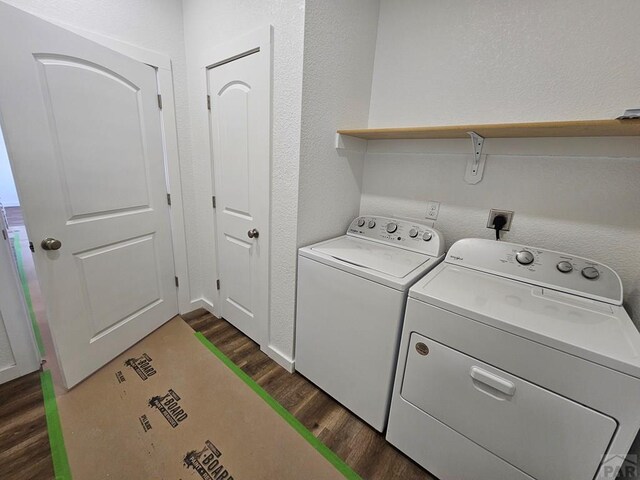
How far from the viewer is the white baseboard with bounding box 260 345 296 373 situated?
169 cm

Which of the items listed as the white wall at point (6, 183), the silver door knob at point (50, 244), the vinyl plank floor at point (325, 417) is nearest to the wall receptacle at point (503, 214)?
the vinyl plank floor at point (325, 417)

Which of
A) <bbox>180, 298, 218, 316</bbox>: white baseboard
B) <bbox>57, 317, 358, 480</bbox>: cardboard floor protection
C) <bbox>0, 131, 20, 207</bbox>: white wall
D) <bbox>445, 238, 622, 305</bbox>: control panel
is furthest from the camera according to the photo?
<bbox>0, 131, 20, 207</bbox>: white wall

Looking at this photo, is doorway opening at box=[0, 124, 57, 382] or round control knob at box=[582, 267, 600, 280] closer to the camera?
round control knob at box=[582, 267, 600, 280]

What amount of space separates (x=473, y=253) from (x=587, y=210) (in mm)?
493

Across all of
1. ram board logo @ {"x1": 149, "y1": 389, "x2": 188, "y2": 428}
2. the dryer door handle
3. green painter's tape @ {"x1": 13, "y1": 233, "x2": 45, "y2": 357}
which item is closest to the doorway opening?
green painter's tape @ {"x1": 13, "y1": 233, "x2": 45, "y2": 357}

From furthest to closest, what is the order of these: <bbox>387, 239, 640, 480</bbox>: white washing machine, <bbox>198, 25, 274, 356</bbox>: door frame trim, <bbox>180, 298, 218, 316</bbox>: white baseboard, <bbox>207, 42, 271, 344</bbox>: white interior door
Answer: <bbox>180, 298, 218, 316</bbox>: white baseboard → <bbox>207, 42, 271, 344</bbox>: white interior door → <bbox>198, 25, 274, 356</bbox>: door frame trim → <bbox>387, 239, 640, 480</bbox>: white washing machine

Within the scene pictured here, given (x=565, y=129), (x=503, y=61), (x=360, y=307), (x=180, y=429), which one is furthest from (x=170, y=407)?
(x=503, y=61)

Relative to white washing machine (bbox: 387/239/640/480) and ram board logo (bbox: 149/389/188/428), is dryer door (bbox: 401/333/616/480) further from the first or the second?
ram board logo (bbox: 149/389/188/428)

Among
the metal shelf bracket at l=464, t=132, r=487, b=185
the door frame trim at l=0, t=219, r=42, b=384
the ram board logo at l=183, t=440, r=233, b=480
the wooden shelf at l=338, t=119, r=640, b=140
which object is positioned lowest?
the ram board logo at l=183, t=440, r=233, b=480

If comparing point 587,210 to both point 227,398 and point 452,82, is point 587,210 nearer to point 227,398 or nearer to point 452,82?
point 452,82

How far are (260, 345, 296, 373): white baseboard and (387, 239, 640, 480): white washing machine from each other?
0.69 metres

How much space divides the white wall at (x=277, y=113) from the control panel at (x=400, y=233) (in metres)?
0.52

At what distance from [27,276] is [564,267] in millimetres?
4310

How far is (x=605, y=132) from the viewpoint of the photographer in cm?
102
